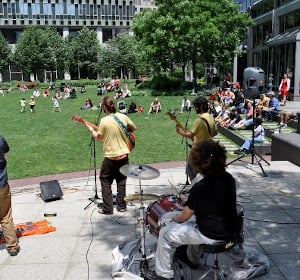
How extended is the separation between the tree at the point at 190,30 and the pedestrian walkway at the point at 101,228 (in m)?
24.6

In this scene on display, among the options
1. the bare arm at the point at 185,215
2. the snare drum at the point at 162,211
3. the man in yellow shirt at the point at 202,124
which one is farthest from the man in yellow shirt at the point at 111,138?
the bare arm at the point at 185,215

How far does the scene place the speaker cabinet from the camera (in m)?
8.21

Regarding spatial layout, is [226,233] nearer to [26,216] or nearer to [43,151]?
[26,216]

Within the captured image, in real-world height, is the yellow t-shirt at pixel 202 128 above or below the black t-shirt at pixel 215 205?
above

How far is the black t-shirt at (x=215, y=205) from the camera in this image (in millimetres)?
4156

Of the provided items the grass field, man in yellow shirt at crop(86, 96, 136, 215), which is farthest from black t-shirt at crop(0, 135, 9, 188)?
the grass field

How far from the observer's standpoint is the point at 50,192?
8.30 meters

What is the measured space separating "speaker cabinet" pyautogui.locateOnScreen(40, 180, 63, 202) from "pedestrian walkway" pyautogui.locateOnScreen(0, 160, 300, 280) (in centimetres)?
14

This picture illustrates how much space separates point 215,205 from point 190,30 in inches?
1173

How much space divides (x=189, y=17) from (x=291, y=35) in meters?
8.27

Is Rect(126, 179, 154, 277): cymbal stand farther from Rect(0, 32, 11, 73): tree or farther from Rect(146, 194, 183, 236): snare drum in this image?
Rect(0, 32, 11, 73): tree

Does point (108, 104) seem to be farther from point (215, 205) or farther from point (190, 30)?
point (190, 30)

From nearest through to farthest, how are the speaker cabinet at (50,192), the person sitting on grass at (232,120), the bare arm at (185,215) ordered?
1. the bare arm at (185,215)
2. the speaker cabinet at (50,192)
3. the person sitting on grass at (232,120)

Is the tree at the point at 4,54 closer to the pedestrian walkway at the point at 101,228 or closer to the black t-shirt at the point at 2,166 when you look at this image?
the pedestrian walkway at the point at 101,228
